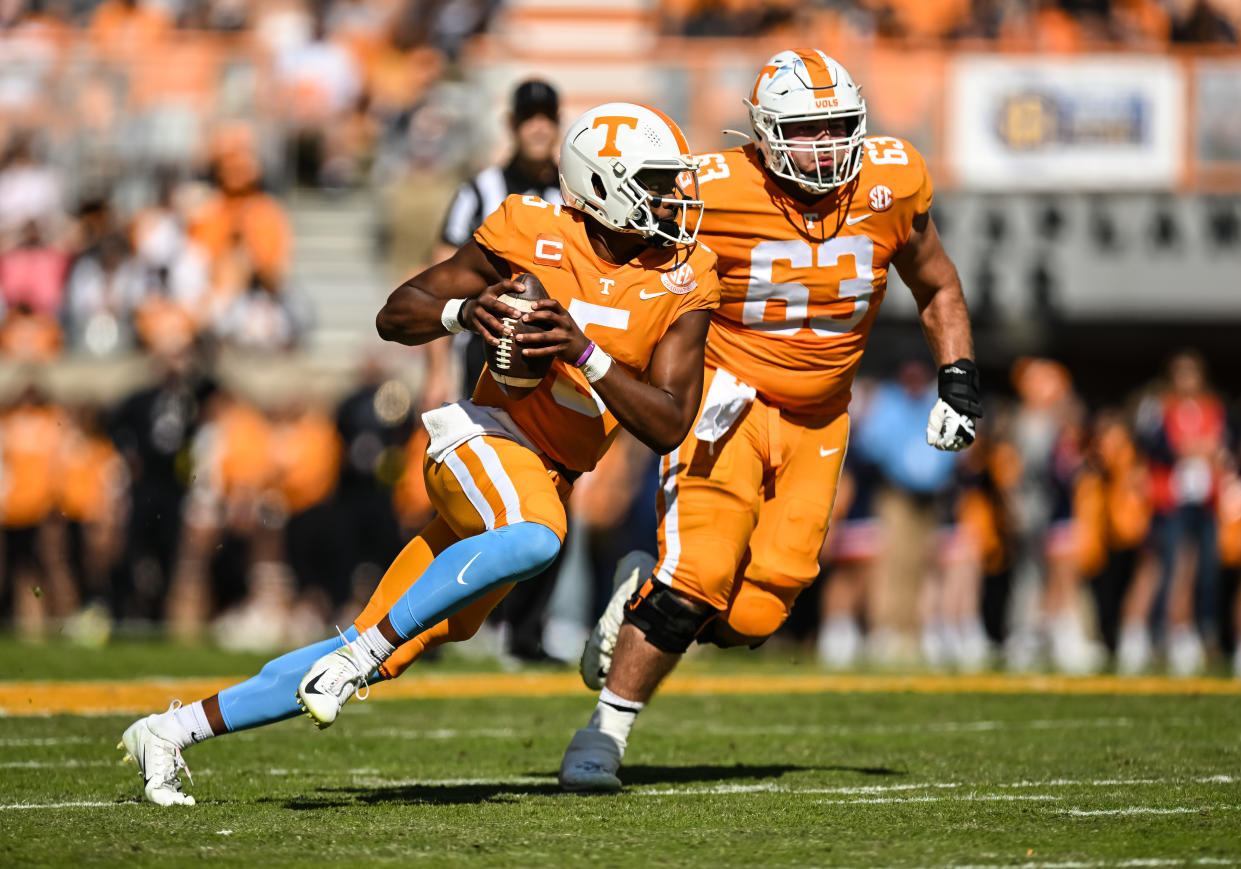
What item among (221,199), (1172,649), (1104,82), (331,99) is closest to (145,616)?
(221,199)

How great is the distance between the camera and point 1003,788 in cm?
517

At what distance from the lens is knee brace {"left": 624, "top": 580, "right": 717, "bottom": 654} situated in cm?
530

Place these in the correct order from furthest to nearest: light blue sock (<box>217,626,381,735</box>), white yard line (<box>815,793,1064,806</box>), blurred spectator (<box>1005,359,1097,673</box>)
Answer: blurred spectator (<box>1005,359,1097,673</box>)
white yard line (<box>815,793,1064,806</box>)
light blue sock (<box>217,626,381,735</box>)

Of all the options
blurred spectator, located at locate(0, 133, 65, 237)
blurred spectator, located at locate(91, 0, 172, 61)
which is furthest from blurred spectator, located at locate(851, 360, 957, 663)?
blurred spectator, located at locate(91, 0, 172, 61)

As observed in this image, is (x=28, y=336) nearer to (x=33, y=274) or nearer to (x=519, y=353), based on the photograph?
(x=33, y=274)

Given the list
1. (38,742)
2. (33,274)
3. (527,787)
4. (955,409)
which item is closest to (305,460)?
(33,274)

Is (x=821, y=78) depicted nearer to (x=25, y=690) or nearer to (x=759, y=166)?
(x=759, y=166)

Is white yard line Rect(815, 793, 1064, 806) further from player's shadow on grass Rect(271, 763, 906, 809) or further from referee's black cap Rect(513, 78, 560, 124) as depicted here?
referee's black cap Rect(513, 78, 560, 124)

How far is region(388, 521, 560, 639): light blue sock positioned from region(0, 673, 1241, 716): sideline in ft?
9.26

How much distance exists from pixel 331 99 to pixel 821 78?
1074cm

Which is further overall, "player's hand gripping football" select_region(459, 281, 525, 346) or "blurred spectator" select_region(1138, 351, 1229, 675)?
"blurred spectator" select_region(1138, 351, 1229, 675)

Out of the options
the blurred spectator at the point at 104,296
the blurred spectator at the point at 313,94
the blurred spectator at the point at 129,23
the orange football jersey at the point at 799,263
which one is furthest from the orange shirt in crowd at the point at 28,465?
the orange football jersey at the point at 799,263

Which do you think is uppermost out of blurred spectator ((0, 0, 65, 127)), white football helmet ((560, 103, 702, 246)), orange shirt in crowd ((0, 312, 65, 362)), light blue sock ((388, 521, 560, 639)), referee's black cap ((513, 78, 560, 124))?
white football helmet ((560, 103, 702, 246))

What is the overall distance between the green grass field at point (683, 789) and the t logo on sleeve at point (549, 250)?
4.66 feet
